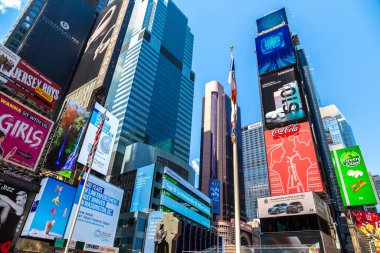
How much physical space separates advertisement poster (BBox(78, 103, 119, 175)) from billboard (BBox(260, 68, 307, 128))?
91.3 feet

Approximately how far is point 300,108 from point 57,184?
3933 cm

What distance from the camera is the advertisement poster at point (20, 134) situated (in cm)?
2261

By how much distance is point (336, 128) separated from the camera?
144875 millimetres

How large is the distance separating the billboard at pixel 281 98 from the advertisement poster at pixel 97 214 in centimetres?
2929

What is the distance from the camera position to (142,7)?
14338 cm

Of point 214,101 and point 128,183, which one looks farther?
point 214,101

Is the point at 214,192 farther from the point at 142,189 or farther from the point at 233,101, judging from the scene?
the point at 233,101

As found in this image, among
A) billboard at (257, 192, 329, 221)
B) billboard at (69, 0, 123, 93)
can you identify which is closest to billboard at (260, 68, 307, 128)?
billboard at (257, 192, 329, 221)

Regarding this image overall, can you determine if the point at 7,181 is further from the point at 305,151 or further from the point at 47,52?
the point at 47,52

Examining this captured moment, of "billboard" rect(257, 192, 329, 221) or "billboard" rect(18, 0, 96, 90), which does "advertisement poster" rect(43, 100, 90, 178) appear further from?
"billboard" rect(18, 0, 96, 90)

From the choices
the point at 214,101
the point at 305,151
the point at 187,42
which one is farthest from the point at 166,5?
the point at 305,151

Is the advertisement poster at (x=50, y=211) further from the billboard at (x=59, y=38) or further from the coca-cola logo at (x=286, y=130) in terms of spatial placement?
the billboard at (x=59, y=38)

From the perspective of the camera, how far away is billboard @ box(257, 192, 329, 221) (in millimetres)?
33438

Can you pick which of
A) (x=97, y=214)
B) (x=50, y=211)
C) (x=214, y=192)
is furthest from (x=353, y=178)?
(x=214, y=192)
